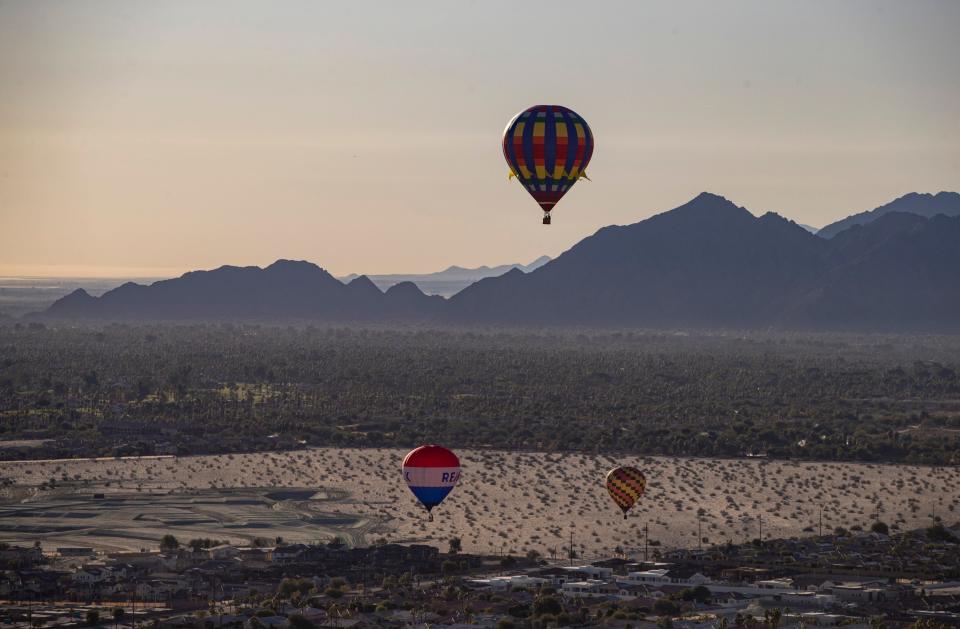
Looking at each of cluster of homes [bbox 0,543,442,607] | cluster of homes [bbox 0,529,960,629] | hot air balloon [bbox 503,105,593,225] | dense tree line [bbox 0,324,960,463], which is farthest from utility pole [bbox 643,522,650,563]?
dense tree line [bbox 0,324,960,463]

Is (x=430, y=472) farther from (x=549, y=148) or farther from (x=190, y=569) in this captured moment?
(x=549, y=148)

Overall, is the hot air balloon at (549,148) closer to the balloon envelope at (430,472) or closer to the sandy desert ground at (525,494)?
the balloon envelope at (430,472)

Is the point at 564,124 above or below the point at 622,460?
above

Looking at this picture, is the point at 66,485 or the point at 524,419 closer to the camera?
the point at 66,485

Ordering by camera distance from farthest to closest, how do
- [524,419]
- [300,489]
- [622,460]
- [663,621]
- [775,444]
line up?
[524,419], [775,444], [622,460], [300,489], [663,621]

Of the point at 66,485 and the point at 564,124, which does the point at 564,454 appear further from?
the point at 564,124

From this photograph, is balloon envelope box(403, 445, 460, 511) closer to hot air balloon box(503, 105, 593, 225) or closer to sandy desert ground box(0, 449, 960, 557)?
sandy desert ground box(0, 449, 960, 557)

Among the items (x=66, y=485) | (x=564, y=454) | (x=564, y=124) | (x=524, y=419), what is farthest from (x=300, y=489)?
(x=524, y=419)

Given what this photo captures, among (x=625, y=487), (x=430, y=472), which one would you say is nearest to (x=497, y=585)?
(x=430, y=472)
